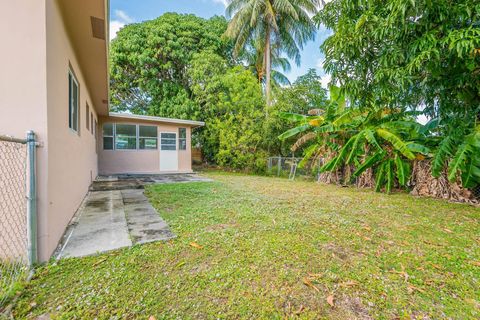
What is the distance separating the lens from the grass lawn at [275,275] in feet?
5.94

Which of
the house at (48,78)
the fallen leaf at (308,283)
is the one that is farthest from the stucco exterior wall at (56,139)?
the fallen leaf at (308,283)

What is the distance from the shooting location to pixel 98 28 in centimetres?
379

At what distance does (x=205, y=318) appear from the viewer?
67.0 inches

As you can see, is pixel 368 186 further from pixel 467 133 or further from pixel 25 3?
pixel 25 3

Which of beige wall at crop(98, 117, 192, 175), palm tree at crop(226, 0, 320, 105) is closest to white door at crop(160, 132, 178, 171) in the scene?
beige wall at crop(98, 117, 192, 175)

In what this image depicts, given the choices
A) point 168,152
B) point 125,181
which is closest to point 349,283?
point 125,181

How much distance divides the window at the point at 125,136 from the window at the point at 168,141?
4.30 ft

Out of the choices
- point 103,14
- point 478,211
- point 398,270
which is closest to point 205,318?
point 398,270

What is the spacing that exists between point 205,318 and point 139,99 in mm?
18669

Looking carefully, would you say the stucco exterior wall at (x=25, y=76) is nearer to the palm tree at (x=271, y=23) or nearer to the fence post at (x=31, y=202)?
the fence post at (x=31, y=202)

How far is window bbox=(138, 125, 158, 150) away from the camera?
1131 centimetres

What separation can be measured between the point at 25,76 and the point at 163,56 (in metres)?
14.9

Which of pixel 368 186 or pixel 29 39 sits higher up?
pixel 29 39

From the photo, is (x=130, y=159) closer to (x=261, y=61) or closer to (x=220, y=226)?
(x=220, y=226)
